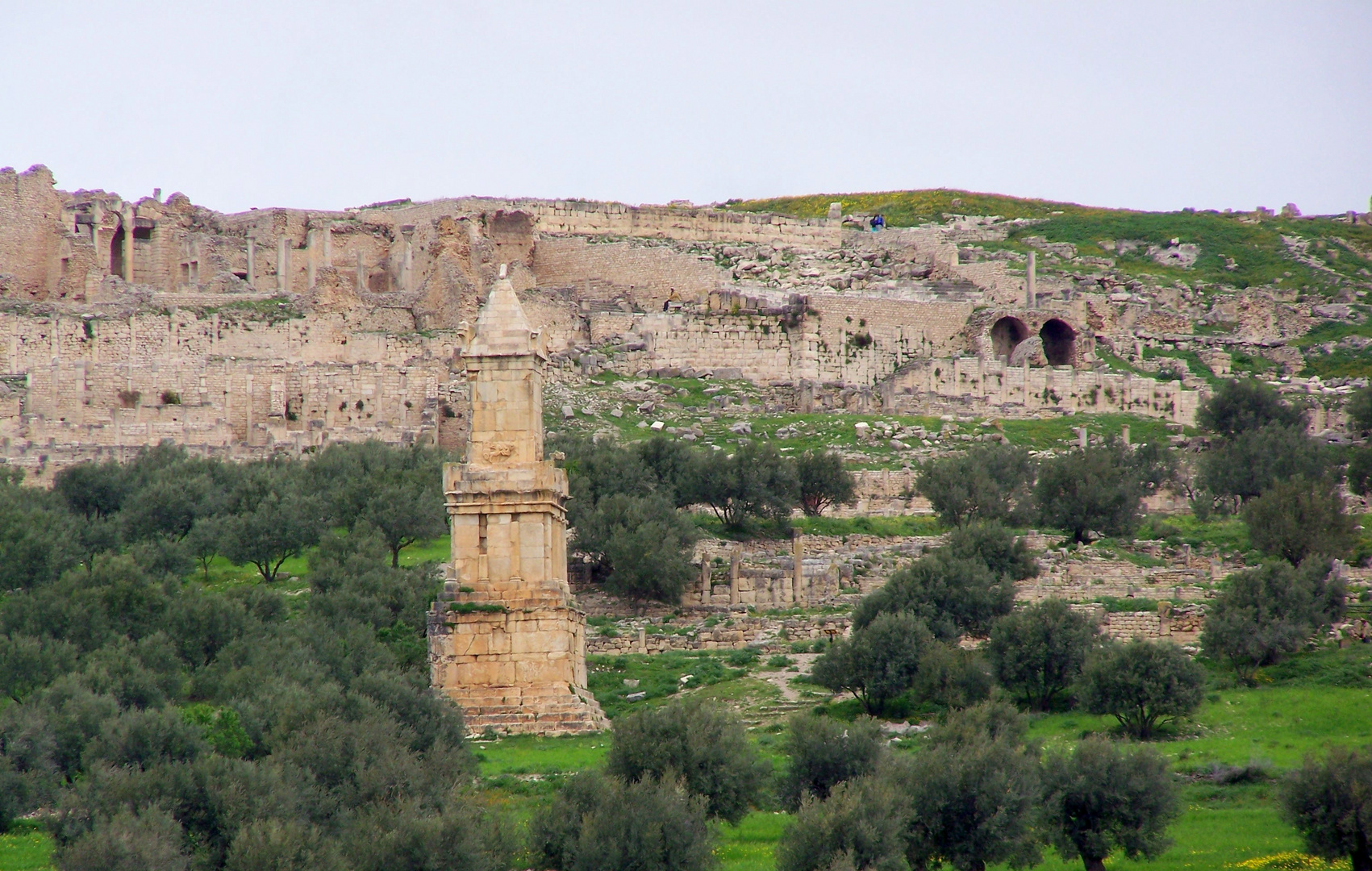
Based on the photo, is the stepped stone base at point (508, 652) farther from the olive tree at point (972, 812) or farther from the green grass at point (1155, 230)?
the green grass at point (1155, 230)

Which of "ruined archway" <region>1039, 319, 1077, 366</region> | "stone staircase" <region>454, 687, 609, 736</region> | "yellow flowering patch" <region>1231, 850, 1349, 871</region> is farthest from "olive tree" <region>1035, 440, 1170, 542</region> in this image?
"yellow flowering patch" <region>1231, 850, 1349, 871</region>

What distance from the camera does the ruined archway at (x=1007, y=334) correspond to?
68125 millimetres

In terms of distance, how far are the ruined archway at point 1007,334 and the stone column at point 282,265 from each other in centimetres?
2246

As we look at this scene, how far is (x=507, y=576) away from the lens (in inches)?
1075

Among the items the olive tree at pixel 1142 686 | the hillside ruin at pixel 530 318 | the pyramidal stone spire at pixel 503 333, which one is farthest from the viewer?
the hillside ruin at pixel 530 318

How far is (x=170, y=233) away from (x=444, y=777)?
47838 millimetres

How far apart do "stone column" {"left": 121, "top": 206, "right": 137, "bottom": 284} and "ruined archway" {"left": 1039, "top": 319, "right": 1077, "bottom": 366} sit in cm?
2902

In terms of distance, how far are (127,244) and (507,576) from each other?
43.2 metres

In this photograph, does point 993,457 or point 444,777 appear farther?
point 993,457

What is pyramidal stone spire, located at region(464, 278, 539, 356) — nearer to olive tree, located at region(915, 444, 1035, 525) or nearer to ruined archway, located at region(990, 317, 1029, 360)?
olive tree, located at region(915, 444, 1035, 525)

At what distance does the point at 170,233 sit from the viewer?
67.9m

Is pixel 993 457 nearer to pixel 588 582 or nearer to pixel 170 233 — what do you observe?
pixel 588 582

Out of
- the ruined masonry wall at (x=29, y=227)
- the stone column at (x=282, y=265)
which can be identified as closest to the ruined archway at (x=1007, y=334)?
the stone column at (x=282, y=265)

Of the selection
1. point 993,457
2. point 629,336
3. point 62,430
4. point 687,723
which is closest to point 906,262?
point 629,336
